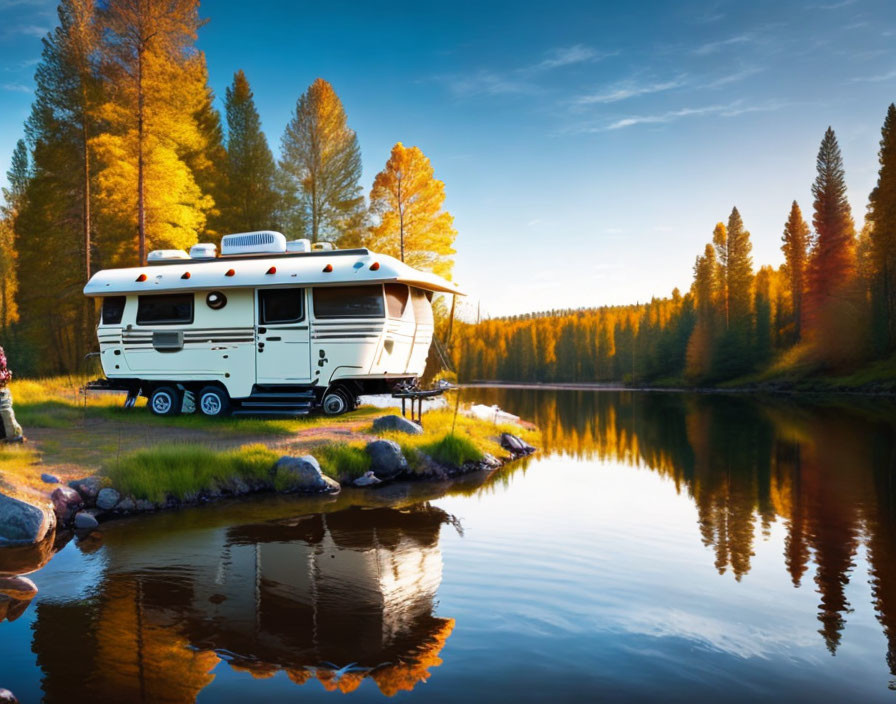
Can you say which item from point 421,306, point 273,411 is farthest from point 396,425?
point 421,306

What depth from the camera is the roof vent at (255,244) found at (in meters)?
16.1

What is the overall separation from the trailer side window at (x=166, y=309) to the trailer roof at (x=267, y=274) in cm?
34

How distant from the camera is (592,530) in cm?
914

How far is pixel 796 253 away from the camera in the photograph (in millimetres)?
54531

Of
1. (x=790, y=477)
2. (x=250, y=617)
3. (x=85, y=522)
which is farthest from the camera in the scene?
Result: (x=790, y=477)

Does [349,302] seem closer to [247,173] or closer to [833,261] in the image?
[247,173]

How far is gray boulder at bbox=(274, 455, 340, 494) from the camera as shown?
10578mm

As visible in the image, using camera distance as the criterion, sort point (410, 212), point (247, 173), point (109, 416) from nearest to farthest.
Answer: point (109, 416) < point (410, 212) < point (247, 173)

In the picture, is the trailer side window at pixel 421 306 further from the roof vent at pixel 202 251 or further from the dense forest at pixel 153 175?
the dense forest at pixel 153 175

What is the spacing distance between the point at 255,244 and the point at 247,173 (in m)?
17.1

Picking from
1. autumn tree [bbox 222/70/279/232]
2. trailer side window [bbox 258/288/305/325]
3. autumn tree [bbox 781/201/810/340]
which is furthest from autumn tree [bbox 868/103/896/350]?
trailer side window [bbox 258/288/305/325]

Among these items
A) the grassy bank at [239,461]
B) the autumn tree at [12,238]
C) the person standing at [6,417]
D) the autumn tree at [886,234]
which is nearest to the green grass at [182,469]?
the grassy bank at [239,461]

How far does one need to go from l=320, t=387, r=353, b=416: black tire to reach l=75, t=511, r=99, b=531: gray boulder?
22.1ft

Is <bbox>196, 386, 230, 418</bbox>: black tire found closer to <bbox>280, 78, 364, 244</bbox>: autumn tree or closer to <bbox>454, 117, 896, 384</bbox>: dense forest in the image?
<bbox>280, 78, 364, 244</bbox>: autumn tree
